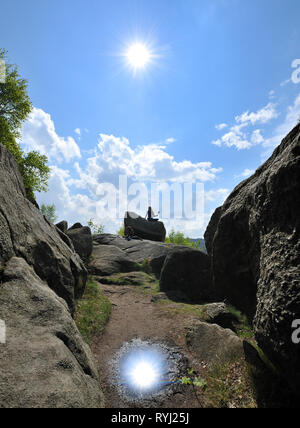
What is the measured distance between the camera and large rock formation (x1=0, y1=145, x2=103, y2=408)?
12.7ft

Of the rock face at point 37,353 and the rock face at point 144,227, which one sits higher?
the rock face at point 144,227

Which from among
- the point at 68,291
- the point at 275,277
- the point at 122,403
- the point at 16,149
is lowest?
the point at 122,403

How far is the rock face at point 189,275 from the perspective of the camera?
16.1 meters

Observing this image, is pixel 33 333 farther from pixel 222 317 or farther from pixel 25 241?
pixel 222 317

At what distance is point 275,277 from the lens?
17.9 ft

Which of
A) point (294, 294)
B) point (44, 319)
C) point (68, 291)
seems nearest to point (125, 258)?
point (68, 291)

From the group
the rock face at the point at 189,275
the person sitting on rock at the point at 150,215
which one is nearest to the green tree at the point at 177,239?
the person sitting on rock at the point at 150,215

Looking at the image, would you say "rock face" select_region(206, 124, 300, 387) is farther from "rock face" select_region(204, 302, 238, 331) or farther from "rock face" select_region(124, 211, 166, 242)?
"rock face" select_region(124, 211, 166, 242)

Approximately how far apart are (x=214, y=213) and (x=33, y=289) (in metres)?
11.6

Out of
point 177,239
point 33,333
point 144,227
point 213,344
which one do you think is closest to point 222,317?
point 213,344

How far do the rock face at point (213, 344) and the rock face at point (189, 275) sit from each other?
6430mm

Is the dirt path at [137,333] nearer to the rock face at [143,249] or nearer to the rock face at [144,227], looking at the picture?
the rock face at [143,249]
